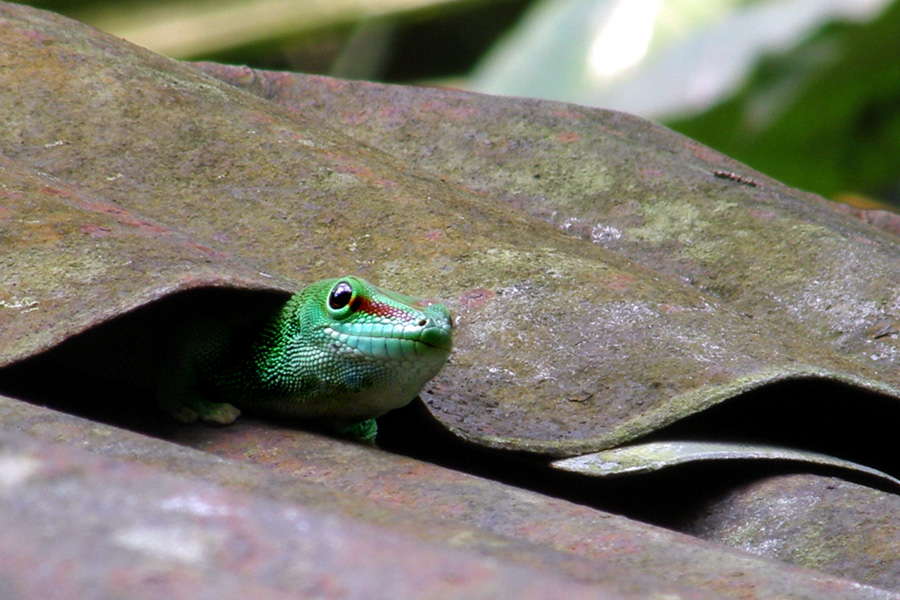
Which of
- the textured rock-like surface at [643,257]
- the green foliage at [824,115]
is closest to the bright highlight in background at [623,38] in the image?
the textured rock-like surface at [643,257]

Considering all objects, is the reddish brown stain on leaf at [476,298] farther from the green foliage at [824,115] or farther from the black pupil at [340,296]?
the green foliage at [824,115]

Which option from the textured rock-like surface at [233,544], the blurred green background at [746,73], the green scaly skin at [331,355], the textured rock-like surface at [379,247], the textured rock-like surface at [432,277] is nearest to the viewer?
the textured rock-like surface at [233,544]

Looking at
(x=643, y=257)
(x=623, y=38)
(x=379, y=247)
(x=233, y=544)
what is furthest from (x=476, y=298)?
(x=233, y=544)

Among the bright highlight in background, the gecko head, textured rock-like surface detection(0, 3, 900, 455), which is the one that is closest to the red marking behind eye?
the gecko head

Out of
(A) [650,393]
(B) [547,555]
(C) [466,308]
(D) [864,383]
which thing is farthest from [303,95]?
(B) [547,555]

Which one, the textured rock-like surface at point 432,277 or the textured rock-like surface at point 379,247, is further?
the textured rock-like surface at point 379,247

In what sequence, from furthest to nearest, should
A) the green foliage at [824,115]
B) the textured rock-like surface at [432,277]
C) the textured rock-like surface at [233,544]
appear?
the green foliage at [824,115], the textured rock-like surface at [432,277], the textured rock-like surface at [233,544]
